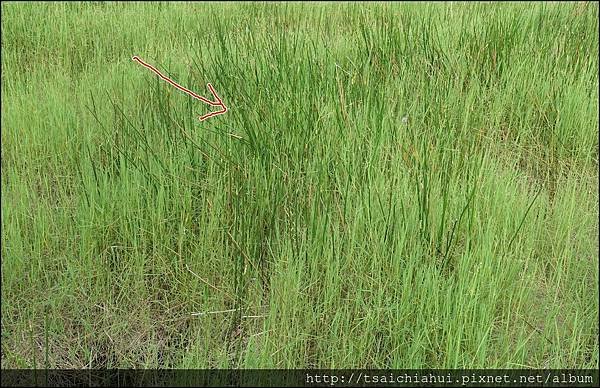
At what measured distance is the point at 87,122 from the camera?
Answer: 2260 millimetres

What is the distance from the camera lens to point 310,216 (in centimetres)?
172

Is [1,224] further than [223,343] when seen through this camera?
Yes

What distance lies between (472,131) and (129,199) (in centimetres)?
133

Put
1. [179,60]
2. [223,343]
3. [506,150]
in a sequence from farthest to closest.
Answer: [179,60] < [506,150] < [223,343]

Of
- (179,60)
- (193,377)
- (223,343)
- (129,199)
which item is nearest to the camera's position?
(193,377)

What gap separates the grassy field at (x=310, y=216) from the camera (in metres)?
1.53

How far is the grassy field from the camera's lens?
60.1 inches

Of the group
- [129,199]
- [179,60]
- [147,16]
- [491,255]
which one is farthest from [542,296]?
[147,16]

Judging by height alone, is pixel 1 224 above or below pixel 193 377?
above

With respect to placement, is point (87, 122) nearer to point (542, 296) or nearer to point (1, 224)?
point (1, 224)

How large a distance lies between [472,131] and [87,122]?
1536mm

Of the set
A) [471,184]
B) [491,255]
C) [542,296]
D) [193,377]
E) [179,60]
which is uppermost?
[179,60]

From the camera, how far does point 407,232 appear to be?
169cm

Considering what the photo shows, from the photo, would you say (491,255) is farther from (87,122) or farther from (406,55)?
(87,122)
